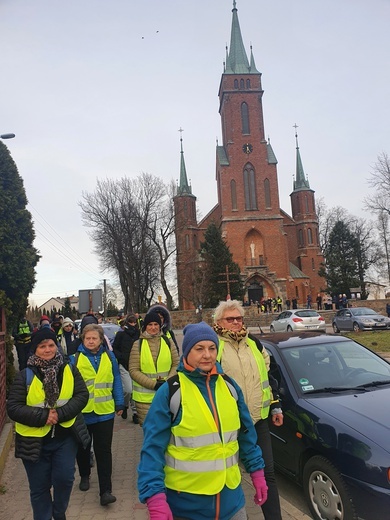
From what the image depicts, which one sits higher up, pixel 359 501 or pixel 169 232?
pixel 169 232

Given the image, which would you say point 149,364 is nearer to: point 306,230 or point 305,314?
point 305,314

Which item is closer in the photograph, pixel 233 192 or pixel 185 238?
pixel 233 192

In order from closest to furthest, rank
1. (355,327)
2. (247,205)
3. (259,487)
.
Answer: (259,487) → (355,327) → (247,205)

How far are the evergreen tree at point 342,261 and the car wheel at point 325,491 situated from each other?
45.6 meters

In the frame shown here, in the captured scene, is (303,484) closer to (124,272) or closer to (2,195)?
(2,195)

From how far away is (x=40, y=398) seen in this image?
330 cm

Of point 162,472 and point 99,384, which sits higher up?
point 99,384

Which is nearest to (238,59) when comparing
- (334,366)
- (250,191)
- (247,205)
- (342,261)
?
(250,191)

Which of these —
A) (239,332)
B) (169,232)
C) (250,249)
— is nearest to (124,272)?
(169,232)

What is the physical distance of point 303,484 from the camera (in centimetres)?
401

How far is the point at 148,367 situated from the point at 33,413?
1654 millimetres

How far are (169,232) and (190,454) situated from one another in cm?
4245

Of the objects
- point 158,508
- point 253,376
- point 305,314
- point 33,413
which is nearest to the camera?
point 158,508

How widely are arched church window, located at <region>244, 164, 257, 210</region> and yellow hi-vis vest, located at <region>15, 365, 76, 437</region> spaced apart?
4659 centimetres
